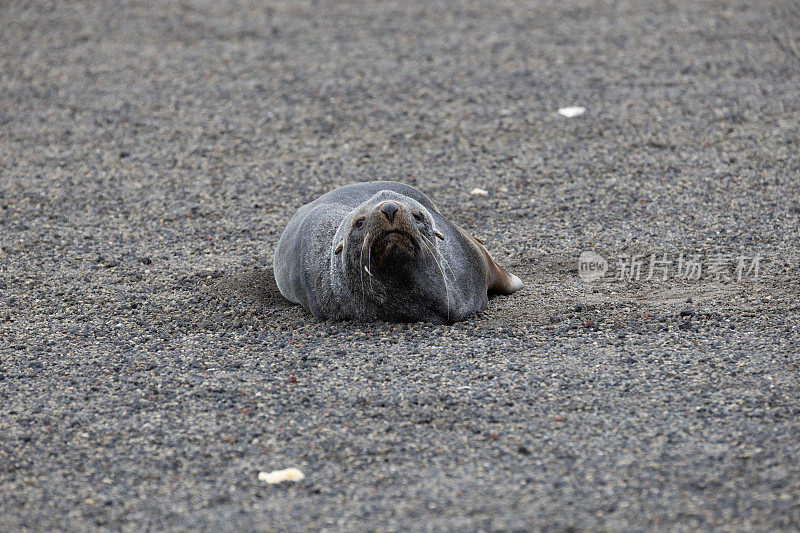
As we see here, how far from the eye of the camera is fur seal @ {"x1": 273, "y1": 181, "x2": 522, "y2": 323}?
5.98 metres

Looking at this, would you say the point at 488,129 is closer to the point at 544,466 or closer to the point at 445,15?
the point at 445,15

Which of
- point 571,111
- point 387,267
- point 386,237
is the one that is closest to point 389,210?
point 386,237

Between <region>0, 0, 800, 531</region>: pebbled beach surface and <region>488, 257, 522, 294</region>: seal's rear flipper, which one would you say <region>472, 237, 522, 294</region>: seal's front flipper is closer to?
<region>488, 257, 522, 294</region>: seal's rear flipper

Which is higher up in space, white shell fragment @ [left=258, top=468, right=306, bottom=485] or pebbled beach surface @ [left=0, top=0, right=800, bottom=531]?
pebbled beach surface @ [left=0, top=0, right=800, bottom=531]

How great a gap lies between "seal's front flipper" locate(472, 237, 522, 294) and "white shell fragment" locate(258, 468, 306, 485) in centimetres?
275

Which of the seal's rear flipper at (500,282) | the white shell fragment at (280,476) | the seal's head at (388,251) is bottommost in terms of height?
the white shell fragment at (280,476)

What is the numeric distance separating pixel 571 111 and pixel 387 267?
199 inches

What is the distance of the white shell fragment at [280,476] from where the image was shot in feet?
14.2

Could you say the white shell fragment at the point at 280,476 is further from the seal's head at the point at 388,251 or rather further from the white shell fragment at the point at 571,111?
the white shell fragment at the point at 571,111

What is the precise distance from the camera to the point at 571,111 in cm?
1045

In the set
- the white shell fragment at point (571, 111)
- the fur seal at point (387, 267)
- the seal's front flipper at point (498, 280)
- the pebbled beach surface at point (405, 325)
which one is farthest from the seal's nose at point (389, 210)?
the white shell fragment at point (571, 111)

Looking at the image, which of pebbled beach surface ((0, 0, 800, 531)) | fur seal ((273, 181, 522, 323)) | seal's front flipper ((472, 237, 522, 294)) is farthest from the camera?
seal's front flipper ((472, 237, 522, 294))

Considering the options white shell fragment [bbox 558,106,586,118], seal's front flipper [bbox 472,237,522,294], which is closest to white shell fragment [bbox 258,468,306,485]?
seal's front flipper [bbox 472,237,522,294]

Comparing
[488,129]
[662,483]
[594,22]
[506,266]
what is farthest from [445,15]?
[662,483]
